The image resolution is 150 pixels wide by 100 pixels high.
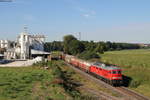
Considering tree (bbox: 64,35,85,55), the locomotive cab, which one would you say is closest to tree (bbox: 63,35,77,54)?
tree (bbox: 64,35,85,55)

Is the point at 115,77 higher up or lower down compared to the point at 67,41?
lower down

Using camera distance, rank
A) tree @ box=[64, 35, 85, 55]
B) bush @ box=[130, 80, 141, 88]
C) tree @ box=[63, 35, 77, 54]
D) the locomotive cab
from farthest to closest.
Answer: tree @ box=[63, 35, 77, 54] < tree @ box=[64, 35, 85, 55] < bush @ box=[130, 80, 141, 88] < the locomotive cab

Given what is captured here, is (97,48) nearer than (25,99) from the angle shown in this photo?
No

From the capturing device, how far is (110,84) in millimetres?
39062

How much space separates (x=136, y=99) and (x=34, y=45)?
119 metres

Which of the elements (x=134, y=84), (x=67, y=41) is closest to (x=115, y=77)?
(x=134, y=84)

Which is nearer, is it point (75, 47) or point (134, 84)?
point (134, 84)

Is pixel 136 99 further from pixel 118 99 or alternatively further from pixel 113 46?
pixel 113 46

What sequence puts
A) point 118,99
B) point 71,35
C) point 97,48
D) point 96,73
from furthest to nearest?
1. point 71,35
2. point 97,48
3. point 96,73
4. point 118,99

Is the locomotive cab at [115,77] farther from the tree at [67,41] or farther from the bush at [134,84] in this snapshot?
the tree at [67,41]

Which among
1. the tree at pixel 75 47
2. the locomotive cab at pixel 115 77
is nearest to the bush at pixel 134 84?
the locomotive cab at pixel 115 77

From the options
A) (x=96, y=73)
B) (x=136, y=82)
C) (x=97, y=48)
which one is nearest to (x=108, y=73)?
(x=136, y=82)

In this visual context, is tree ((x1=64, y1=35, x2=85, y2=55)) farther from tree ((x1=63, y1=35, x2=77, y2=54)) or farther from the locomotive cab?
the locomotive cab

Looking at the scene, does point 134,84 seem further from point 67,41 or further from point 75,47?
point 67,41
